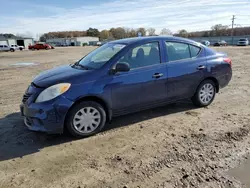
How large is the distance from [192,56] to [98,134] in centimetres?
274

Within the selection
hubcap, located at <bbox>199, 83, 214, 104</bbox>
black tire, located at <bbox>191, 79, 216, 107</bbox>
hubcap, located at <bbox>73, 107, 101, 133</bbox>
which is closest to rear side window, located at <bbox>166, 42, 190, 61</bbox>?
black tire, located at <bbox>191, 79, 216, 107</bbox>

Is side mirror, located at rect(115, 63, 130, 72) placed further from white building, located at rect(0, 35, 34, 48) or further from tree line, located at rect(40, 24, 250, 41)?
white building, located at rect(0, 35, 34, 48)

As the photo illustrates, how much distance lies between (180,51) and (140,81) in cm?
131

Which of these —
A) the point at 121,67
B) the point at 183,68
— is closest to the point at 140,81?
the point at 121,67

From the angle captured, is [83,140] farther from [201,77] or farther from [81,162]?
[201,77]

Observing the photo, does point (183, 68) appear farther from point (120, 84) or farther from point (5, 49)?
point (5, 49)

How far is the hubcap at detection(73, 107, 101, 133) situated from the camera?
4.00m

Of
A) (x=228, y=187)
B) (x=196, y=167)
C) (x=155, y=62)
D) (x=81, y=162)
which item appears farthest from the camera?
(x=155, y=62)

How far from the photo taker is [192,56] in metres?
5.19

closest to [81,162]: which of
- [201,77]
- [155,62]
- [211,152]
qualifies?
[211,152]

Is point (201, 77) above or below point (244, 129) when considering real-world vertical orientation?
above

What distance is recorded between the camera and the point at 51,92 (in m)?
3.81

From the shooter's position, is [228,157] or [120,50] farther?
[120,50]

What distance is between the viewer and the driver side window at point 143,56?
4426 millimetres
